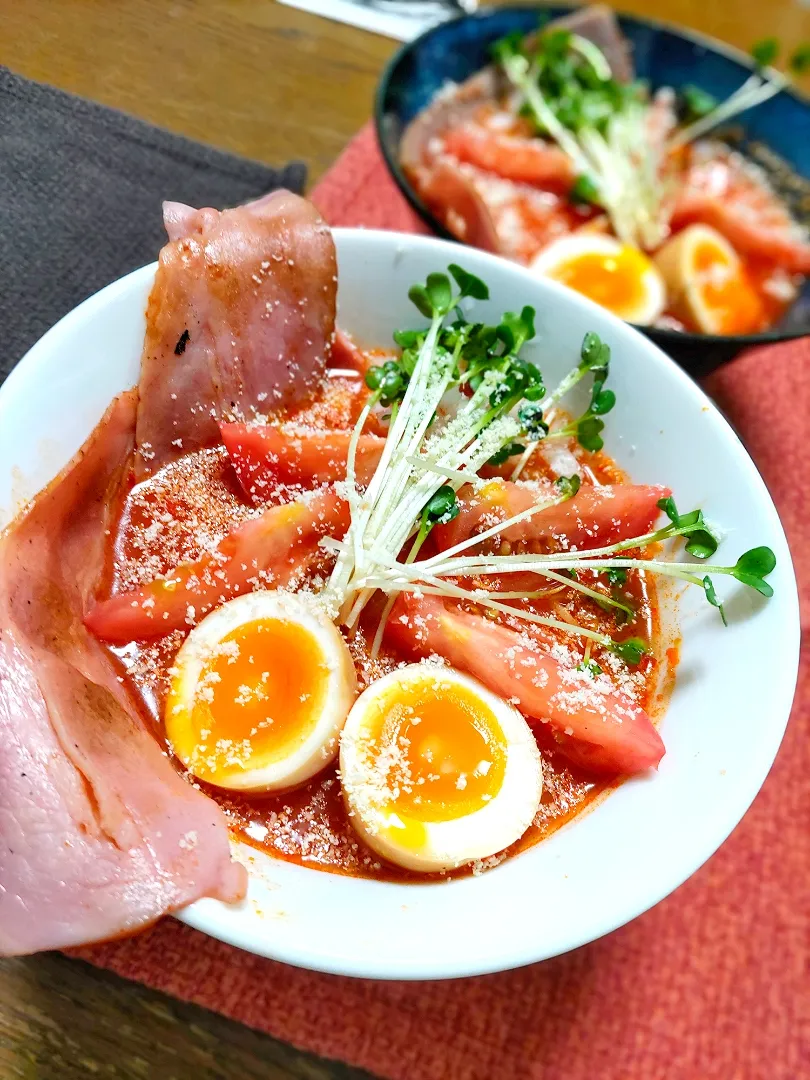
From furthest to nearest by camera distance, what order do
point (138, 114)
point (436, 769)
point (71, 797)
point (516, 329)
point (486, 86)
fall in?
point (486, 86)
point (516, 329)
point (138, 114)
point (436, 769)
point (71, 797)

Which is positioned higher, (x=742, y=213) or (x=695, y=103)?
(x=695, y=103)

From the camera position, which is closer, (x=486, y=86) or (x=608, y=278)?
(x=608, y=278)

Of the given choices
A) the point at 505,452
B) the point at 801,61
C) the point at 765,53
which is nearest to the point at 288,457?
the point at 505,452

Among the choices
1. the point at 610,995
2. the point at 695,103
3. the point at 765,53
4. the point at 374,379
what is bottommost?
the point at 610,995

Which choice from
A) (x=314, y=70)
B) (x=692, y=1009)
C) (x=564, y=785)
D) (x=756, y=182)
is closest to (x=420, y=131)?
(x=314, y=70)

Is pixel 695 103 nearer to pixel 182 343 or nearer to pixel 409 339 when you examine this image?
pixel 409 339

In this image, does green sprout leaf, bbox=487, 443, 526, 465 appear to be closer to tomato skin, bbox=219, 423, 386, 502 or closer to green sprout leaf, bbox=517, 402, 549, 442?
green sprout leaf, bbox=517, 402, 549, 442
